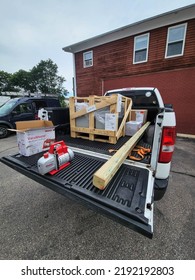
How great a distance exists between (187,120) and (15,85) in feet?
123

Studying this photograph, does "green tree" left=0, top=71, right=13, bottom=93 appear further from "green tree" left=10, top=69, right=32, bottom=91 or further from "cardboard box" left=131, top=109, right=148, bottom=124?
"cardboard box" left=131, top=109, right=148, bottom=124

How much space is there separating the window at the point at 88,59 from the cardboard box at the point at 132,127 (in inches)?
345

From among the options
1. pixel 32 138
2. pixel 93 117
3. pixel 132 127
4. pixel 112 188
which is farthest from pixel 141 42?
pixel 112 188

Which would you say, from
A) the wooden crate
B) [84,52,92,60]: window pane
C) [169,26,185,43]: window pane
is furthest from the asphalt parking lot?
[84,52,92,60]: window pane

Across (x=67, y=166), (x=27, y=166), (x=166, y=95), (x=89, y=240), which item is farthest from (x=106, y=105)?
(x=166, y=95)

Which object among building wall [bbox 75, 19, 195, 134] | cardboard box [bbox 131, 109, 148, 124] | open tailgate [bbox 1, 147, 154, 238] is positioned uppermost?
building wall [bbox 75, 19, 195, 134]

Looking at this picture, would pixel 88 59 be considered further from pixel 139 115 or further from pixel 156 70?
pixel 139 115

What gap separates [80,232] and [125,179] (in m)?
0.97

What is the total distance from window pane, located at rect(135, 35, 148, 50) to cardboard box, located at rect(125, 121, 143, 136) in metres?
7.24

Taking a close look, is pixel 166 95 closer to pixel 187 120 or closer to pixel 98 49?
pixel 187 120

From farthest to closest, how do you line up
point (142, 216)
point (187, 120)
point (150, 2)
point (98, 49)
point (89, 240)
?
point (98, 49) → point (187, 120) → point (150, 2) → point (89, 240) → point (142, 216)

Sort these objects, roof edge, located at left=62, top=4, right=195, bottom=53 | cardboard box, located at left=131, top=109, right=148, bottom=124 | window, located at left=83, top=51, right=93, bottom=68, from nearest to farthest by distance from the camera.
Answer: cardboard box, located at left=131, top=109, right=148, bottom=124
roof edge, located at left=62, top=4, right=195, bottom=53
window, located at left=83, top=51, right=93, bottom=68

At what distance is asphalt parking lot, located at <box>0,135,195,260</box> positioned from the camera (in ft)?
4.52

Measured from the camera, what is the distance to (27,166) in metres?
1.56
